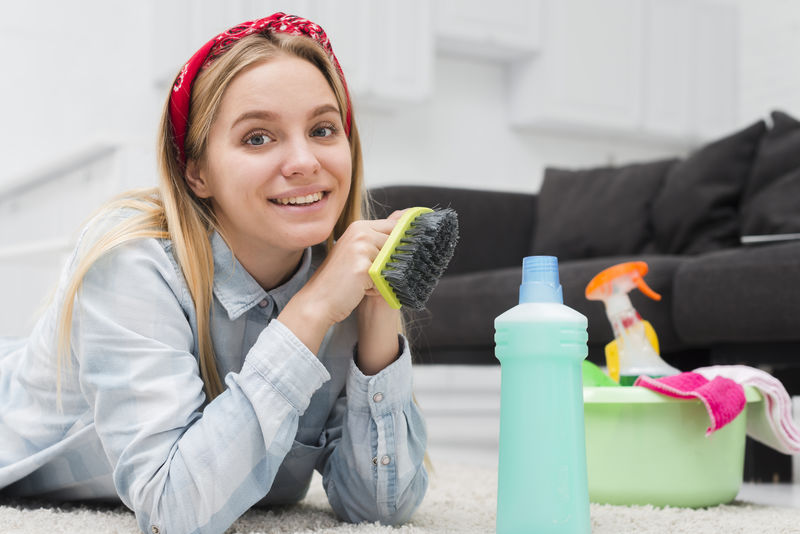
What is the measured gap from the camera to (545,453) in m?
0.72

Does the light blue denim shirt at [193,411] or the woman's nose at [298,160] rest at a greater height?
the woman's nose at [298,160]

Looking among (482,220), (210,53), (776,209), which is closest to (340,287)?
(210,53)

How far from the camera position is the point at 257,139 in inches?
34.4

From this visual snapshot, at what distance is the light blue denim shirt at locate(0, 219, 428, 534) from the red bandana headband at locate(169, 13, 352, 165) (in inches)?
5.4

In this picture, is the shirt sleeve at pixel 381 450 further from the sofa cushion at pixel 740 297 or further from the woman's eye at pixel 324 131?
the sofa cushion at pixel 740 297

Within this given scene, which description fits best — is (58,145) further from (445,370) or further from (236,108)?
(236,108)

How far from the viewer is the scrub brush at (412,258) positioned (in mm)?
759

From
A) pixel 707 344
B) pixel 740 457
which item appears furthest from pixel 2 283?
pixel 740 457

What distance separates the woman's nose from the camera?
85cm

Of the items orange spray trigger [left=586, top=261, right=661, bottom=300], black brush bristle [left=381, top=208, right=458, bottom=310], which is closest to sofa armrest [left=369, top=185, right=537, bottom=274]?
orange spray trigger [left=586, top=261, right=661, bottom=300]

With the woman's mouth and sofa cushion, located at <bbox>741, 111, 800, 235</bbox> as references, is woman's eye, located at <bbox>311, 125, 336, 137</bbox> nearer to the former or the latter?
the woman's mouth

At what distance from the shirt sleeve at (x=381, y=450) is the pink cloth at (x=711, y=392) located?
0.33 meters

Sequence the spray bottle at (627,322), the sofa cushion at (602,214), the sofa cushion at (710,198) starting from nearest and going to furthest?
1. the spray bottle at (627,322)
2. the sofa cushion at (710,198)
3. the sofa cushion at (602,214)

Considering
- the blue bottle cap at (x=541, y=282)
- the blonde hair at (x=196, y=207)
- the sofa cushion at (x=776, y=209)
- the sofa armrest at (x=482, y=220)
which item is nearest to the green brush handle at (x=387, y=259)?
the blue bottle cap at (x=541, y=282)
